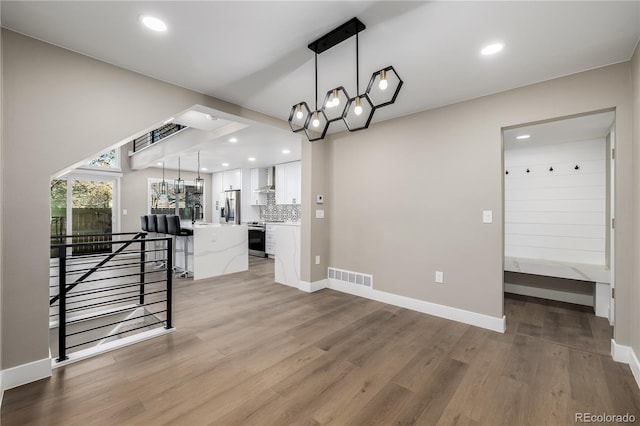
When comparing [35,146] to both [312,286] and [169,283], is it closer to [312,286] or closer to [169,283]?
[169,283]

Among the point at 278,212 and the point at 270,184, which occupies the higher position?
the point at 270,184

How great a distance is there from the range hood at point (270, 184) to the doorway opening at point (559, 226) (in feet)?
17.3

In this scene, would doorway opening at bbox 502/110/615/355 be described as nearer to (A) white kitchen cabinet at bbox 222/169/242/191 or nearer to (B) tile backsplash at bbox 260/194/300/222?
(B) tile backsplash at bbox 260/194/300/222

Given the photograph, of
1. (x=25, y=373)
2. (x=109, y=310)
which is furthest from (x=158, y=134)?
(x=25, y=373)

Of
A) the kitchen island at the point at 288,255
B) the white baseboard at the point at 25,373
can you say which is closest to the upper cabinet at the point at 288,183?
the kitchen island at the point at 288,255

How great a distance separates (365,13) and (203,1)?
100cm

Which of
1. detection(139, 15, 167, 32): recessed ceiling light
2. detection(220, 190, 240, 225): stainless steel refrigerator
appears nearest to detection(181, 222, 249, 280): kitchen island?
detection(220, 190, 240, 225): stainless steel refrigerator

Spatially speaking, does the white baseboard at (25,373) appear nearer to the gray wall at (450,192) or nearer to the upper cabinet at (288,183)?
the gray wall at (450,192)

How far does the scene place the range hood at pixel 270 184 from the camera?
7.42 metres

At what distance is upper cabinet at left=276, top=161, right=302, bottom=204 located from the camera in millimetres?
6727

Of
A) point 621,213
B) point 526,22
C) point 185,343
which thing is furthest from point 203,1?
point 621,213

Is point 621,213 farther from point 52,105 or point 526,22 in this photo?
point 52,105

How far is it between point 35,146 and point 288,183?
508cm

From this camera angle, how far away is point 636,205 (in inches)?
82.3
